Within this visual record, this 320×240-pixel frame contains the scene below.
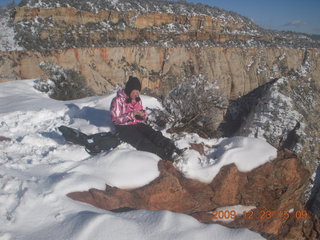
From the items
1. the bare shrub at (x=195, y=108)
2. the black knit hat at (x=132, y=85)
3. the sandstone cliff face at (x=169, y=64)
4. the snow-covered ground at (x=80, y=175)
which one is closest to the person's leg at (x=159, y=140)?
the snow-covered ground at (x=80, y=175)

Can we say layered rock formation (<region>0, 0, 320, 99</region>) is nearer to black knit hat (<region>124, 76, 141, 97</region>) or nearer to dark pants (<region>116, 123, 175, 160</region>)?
black knit hat (<region>124, 76, 141, 97</region>)

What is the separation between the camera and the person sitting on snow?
425cm

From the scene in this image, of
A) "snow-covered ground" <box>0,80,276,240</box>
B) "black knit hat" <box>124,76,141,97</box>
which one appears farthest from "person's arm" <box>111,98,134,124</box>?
"snow-covered ground" <box>0,80,276,240</box>

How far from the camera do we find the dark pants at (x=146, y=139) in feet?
13.8

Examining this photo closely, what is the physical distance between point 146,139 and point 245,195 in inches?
65.3

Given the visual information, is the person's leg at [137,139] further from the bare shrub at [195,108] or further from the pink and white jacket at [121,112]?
the bare shrub at [195,108]

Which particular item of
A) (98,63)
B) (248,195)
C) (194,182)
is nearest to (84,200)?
(194,182)

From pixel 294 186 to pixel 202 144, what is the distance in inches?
59.6

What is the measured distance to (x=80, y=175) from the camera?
3.45 m

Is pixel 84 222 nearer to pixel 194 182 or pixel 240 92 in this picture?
pixel 194 182
